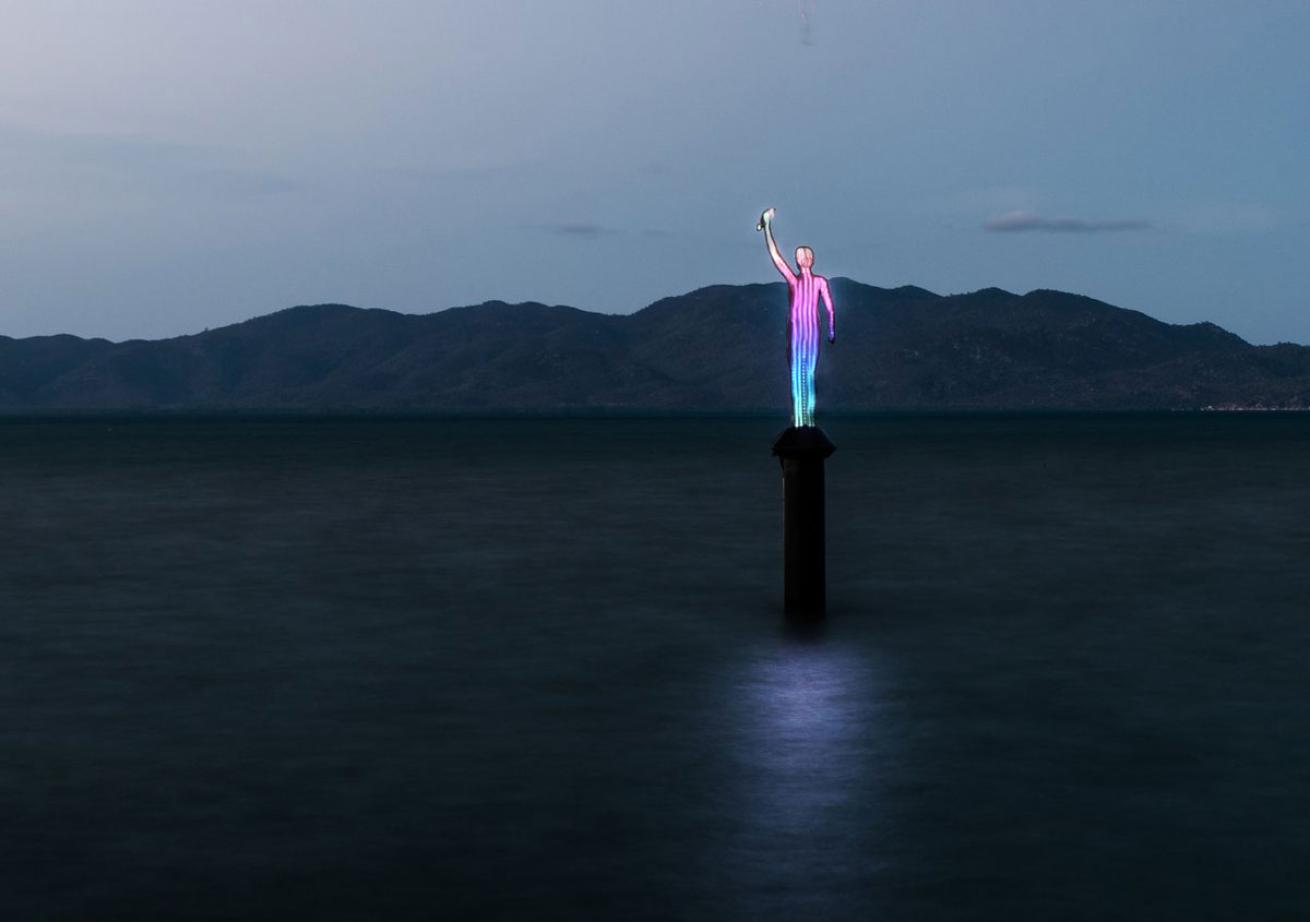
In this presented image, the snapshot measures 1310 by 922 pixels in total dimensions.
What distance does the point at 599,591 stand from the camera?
29.5 meters

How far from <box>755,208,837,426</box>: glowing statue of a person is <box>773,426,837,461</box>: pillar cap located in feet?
0.49

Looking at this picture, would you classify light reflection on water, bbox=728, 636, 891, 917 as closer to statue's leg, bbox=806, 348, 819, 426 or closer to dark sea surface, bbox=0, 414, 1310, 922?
dark sea surface, bbox=0, 414, 1310, 922

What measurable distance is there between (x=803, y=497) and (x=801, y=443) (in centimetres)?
77

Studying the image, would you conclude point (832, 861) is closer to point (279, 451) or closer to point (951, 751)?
point (951, 751)

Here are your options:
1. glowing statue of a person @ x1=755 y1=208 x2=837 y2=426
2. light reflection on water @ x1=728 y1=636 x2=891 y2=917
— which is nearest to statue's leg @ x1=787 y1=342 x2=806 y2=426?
glowing statue of a person @ x1=755 y1=208 x2=837 y2=426

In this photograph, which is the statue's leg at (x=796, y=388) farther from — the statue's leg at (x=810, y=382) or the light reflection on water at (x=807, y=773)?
the light reflection on water at (x=807, y=773)

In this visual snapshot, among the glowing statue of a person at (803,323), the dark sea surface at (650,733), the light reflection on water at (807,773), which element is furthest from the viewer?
the glowing statue of a person at (803,323)

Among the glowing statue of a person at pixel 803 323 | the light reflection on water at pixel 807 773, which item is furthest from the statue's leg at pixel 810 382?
the light reflection on water at pixel 807 773

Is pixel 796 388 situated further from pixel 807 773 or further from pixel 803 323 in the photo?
pixel 807 773

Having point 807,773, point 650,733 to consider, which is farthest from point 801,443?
point 807,773

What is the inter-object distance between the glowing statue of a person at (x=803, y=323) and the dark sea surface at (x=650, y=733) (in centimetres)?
318

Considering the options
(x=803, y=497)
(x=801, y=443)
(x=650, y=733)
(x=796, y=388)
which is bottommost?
(x=650, y=733)

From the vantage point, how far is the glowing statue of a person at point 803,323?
19.9 meters

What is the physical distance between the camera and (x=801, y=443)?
2006 cm
